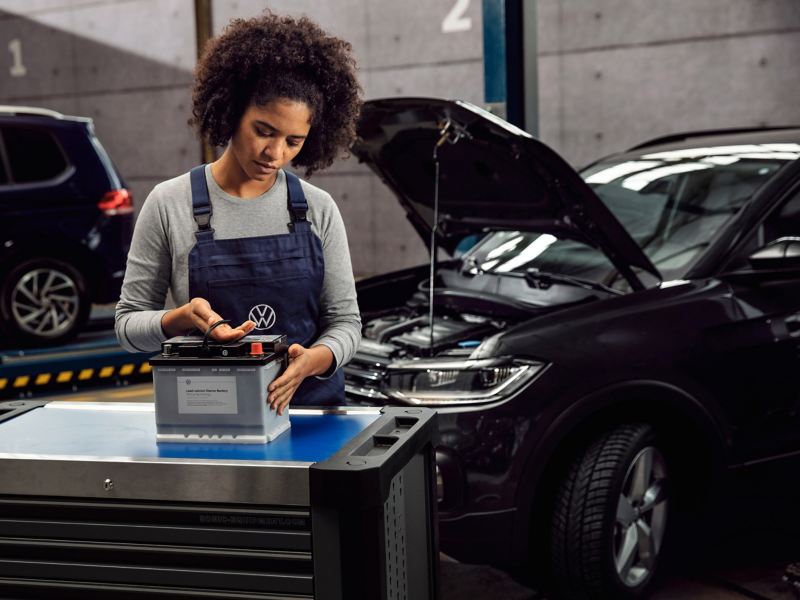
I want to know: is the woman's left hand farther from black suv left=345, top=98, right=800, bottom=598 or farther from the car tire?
the car tire

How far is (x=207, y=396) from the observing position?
5.91 ft

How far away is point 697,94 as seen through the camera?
9719mm

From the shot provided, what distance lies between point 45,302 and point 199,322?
221 inches

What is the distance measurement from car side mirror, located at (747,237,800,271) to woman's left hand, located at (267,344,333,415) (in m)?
1.91

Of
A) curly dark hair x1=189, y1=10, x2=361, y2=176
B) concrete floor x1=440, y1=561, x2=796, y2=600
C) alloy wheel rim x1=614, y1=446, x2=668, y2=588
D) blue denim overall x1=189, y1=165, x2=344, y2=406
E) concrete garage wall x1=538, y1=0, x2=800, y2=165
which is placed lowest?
concrete floor x1=440, y1=561, x2=796, y2=600

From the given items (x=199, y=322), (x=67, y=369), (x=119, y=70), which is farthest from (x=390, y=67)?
(x=199, y=322)

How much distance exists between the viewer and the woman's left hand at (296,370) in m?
1.83

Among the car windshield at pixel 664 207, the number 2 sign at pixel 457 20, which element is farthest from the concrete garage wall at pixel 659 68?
the car windshield at pixel 664 207

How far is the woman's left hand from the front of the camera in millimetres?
1831

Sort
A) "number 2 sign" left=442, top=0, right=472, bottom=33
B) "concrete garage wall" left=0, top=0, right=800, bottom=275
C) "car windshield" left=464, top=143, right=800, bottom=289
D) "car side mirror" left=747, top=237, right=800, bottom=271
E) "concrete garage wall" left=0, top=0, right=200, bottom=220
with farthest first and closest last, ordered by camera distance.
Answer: "concrete garage wall" left=0, top=0, right=200, bottom=220
"number 2 sign" left=442, top=0, right=472, bottom=33
"concrete garage wall" left=0, top=0, right=800, bottom=275
"car windshield" left=464, top=143, right=800, bottom=289
"car side mirror" left=747, top=237, right=800, bottom=271

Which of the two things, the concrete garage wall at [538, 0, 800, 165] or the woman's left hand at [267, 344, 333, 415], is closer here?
the woman's left hand at [267, 344, 333, 415]

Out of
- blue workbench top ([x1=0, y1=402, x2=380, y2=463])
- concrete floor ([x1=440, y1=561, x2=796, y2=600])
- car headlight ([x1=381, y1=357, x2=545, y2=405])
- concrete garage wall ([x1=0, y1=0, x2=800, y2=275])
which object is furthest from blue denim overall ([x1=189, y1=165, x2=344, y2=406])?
concrete garage wall ([x1=0, y1=0, x2=800, y2=275])

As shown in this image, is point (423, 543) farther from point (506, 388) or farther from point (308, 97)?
point (506, 388)

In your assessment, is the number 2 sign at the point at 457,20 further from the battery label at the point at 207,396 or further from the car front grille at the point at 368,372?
the battery label at the point at 207,396
